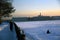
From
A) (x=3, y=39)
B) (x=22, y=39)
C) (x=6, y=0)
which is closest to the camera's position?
(x=22, y=39)

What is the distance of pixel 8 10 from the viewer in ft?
36.9

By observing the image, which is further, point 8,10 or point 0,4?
point 8,10

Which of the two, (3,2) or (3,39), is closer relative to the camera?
(3,2)

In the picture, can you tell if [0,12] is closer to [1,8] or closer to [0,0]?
[1,8]

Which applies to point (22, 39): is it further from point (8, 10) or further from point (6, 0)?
point (8, 10)

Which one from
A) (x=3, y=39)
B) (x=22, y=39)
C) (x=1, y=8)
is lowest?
(x=3, y=39)

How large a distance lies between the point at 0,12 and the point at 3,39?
5.28 ft

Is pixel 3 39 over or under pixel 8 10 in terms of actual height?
under

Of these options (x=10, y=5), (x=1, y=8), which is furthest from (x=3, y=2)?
(x=10, y=5)

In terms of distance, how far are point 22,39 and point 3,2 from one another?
405 cm

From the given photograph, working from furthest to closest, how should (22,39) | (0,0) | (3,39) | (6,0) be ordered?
(3,39), (6,0), (0,0), (22,39)

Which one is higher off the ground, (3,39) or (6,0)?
(6,0)

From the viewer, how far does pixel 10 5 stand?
36.0 feet

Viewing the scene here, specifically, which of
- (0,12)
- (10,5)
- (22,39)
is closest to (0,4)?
(0,12)
